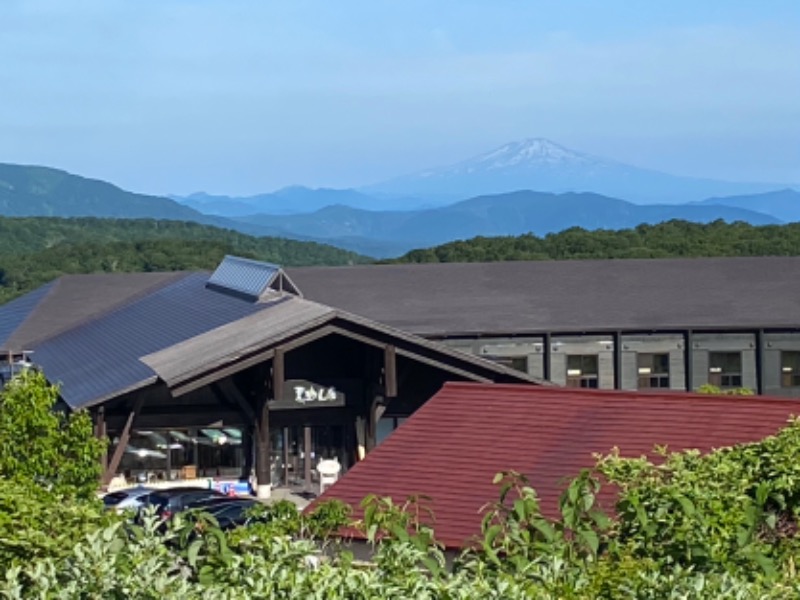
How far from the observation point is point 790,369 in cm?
3944

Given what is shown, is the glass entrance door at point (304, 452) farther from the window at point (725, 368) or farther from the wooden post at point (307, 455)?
the window at point (725, 368)

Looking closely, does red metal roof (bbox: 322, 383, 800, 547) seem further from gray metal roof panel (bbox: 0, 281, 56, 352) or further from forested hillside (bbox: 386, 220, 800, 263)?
forested hillside (bbox: 386, 220, 800, 263)

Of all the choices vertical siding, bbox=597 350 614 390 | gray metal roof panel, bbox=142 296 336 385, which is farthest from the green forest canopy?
gray metal roof panel, bbox=142 296 336 385

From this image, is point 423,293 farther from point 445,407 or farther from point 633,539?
point 633,539

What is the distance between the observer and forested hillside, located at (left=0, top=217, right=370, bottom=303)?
81500mm

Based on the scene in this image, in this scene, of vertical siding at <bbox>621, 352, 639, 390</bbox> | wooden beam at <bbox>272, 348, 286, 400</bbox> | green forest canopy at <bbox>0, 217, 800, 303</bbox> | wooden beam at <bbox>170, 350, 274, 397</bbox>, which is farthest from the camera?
green forest canopy at <bbox>0, 217, 800, 303</bbox>

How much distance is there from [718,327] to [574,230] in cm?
4027

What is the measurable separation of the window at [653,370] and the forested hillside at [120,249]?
39146 mm

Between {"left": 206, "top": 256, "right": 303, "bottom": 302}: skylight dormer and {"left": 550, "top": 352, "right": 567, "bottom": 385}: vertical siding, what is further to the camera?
{"left": 550, "top": 352, "right": 567, "bottom": 385}: vertical siding

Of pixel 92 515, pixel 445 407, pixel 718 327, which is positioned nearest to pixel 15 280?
pixel 718 327

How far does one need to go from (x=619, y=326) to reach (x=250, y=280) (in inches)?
361

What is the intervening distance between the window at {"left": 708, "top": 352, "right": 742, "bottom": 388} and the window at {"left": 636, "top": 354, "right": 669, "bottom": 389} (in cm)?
105

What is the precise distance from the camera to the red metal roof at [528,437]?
15016mm

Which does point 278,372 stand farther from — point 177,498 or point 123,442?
point 177,498
